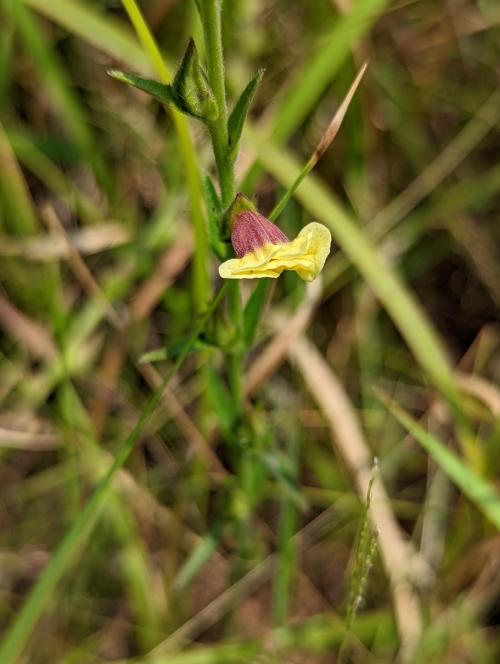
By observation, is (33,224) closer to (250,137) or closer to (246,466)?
(250,137)

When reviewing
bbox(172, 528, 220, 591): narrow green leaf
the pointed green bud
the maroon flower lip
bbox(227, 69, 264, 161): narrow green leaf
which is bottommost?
bbox(172, 528, 220, 591): narrow green leaf

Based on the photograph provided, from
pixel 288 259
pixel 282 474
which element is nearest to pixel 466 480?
pixel 282 474

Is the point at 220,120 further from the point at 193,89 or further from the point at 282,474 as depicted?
the point at 282,474

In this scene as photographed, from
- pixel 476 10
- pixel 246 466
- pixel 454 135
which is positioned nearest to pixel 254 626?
pixel 246 466

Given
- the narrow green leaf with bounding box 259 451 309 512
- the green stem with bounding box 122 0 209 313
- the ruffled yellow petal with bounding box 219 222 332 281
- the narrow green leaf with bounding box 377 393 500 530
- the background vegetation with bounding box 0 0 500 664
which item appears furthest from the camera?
the background vegetation with bounding box 0 0 500 664

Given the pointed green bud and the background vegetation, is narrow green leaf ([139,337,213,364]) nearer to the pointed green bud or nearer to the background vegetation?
the background vegetation

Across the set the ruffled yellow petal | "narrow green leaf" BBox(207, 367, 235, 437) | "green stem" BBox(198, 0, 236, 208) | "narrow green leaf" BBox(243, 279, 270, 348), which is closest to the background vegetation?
"narrow green leaf" BBox(207, 367, 235, 437)
